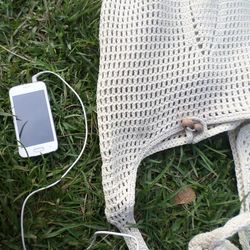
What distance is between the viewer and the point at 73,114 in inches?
45.3

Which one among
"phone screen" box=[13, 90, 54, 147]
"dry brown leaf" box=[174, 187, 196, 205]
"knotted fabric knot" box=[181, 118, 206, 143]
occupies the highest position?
"phone screen" box=[13, 90, 54, 147]

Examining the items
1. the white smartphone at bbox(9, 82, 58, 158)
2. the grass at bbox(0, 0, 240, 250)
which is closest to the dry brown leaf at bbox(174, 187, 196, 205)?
the grass at bbox(0, 0, 240, 250)

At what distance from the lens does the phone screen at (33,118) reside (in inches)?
44.3

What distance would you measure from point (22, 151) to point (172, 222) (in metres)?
0.34

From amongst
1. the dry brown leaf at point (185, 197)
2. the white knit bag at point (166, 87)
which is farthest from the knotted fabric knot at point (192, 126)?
the dry brown leaf at point (185, 197)

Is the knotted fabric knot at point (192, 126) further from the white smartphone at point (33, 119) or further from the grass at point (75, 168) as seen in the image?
the white smartphone at point (33, 119)

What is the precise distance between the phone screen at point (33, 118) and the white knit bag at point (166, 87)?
117 mm

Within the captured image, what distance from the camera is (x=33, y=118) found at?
3.71 feet

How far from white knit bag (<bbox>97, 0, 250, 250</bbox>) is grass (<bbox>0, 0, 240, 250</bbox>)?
3 centimetres

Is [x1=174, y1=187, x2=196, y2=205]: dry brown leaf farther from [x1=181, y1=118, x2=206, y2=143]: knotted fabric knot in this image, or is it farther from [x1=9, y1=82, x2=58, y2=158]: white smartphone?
[x1=9, y1=82, x2=58, y2=158]: white smartphone

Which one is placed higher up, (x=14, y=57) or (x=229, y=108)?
(x=14, y=57)

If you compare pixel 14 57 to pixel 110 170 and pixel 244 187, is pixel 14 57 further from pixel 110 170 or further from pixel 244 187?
pixel 244 187

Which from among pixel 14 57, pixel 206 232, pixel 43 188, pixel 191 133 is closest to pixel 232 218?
pixel 206 232

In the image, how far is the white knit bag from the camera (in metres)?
1.10
